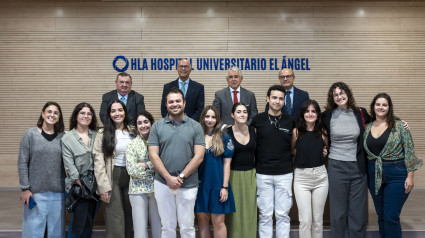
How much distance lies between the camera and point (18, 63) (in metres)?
7.96

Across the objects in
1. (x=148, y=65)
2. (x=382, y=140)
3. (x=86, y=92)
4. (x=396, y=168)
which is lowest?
(x=396, y=168)

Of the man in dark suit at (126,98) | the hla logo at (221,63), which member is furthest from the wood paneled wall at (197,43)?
the man in dark suit at (126,98)

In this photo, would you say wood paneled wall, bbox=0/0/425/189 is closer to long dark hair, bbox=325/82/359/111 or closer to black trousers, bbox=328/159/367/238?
long dark hair, bbox=325/82/359/111

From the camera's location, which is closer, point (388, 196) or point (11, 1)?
point (388, 196)

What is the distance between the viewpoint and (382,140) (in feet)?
14.1

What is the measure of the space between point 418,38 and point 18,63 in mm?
8132

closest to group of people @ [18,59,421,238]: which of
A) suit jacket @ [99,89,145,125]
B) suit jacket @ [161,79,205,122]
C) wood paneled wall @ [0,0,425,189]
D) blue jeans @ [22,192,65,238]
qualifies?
blue jeans @ [22,192,65,238]

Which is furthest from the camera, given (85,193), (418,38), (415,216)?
(418,38)

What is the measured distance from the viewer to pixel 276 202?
14.1 feet

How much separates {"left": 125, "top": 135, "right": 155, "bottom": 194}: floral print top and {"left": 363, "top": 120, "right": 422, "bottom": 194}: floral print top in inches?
97.3

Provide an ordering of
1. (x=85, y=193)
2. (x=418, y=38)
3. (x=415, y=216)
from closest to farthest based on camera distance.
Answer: (x=85, y=193) < (x=415, y=216) < (x=418, y=38)

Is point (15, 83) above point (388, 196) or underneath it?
above

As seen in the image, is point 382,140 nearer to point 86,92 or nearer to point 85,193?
point 85,193

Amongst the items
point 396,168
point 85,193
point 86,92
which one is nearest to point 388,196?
point 396,168
